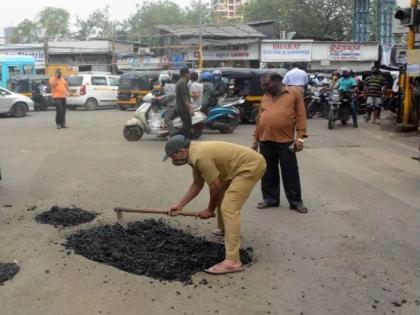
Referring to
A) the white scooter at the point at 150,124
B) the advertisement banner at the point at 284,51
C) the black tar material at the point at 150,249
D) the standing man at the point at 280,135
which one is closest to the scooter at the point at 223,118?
the white scooter at the point at 150,124

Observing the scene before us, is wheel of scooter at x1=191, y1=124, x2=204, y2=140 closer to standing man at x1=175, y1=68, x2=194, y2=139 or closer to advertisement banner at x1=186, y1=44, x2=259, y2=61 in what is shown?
standing man at x1=175, y1=68, x2=194, y2=139

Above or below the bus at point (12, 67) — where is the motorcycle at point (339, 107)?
below

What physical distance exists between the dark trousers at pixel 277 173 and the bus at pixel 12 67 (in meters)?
22.9

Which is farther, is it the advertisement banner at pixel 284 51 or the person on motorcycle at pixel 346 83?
the advertisement banner at pixel 284 51

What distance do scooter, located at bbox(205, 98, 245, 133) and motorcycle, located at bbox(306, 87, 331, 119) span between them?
447cm

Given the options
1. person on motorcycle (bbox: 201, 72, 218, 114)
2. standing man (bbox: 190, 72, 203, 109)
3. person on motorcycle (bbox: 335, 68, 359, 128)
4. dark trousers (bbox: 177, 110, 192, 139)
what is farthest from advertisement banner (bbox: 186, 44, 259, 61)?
dark trousers (bbox: 177, 110, 192, 139)

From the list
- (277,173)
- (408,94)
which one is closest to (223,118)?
(408,94)

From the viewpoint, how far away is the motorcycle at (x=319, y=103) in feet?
60.2

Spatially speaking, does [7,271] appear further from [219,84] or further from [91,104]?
[91,104]

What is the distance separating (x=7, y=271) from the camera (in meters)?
4.78

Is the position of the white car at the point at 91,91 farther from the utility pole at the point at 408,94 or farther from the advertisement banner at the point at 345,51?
the utility pole at the point at 408,94

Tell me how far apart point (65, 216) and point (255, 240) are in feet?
7.56

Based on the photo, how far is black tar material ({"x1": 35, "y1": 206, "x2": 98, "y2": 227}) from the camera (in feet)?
20.9

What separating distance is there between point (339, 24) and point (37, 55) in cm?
2625
